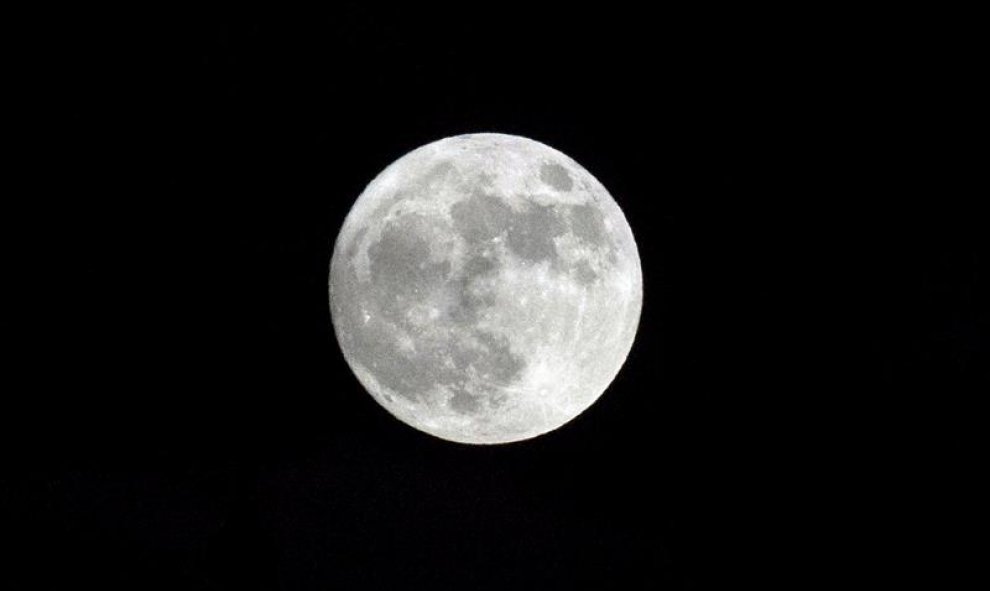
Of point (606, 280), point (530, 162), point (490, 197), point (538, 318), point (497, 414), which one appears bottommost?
point (497, 414)

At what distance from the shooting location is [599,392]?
194 inches

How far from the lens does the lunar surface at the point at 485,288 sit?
4.12 m

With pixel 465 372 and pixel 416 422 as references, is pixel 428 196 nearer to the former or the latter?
pixel 465 372

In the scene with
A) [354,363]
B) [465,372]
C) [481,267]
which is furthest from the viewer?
[354,363]

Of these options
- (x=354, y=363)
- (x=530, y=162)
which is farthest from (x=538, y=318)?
(x=354, y=363)

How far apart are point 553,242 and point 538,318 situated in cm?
46

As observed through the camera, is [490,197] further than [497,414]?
No

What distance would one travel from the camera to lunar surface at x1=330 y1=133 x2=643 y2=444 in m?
4.12

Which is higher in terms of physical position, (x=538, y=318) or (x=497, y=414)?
(x=538, y=318)

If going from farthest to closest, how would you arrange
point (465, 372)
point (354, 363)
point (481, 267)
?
point (354, 363), point (465, 372), point (481, 267)

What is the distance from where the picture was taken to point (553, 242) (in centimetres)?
422

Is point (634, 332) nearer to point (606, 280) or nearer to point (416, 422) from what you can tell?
point (606, 280)

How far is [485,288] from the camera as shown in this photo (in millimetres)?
4066

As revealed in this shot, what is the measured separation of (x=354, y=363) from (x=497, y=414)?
1.08 metres
